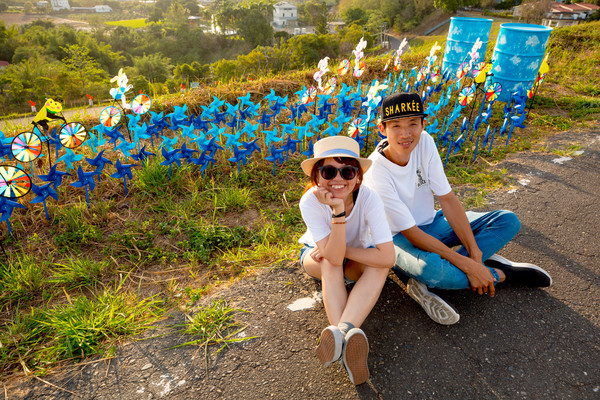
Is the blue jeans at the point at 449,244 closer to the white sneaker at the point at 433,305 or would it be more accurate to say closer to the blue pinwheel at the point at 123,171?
the white sneaker at the point at 433,305

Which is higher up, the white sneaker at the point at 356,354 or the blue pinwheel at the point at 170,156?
the blue pinwheel at the point at 170,156

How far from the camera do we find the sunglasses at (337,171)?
1530mm

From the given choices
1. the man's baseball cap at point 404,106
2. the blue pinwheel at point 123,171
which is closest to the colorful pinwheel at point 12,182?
the blue pinwheel at point 123,171

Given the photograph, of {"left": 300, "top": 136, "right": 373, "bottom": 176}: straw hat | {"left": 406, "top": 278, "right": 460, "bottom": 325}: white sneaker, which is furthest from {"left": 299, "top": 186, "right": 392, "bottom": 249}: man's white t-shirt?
{"left": 406, "top": 278, "right": 460, "bottom": 325}: white sneaker

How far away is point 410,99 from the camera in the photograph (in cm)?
167

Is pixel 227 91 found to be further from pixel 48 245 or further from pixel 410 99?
pixel 410 99

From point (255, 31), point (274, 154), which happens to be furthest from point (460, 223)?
point (255, 31)

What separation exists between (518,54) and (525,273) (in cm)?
383

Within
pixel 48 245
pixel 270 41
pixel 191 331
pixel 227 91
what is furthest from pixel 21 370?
pixel 270 41

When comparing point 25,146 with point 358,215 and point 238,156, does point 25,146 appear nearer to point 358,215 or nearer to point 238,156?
point 238,156

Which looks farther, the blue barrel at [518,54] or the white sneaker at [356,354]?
the blue barrel at [518,54]

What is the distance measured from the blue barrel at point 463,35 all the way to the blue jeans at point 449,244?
3.97m

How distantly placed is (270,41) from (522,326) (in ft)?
167

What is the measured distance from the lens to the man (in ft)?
5.58
